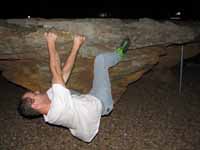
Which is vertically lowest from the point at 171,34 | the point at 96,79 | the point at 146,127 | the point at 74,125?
the point at 146,127

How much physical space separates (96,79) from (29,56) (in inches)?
55.9

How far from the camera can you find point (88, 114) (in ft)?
9.73

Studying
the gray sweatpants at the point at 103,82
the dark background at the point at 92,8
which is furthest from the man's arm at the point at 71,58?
the dark background at the point at 92,8

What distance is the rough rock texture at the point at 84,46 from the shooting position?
12.6 feet

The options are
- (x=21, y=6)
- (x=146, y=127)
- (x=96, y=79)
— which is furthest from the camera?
(x=21, y=6)

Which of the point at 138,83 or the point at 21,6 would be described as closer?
the point at 138,83

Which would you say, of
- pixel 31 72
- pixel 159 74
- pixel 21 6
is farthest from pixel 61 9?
pixel 31 72

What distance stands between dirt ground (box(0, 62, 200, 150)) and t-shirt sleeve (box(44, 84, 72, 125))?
4.62ft

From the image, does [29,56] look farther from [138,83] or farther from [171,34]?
[138,83]

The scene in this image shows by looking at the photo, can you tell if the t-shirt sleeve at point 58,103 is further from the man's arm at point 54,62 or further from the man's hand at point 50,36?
the man's hand at point 50,36

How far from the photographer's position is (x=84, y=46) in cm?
408

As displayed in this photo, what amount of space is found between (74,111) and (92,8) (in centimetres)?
2027

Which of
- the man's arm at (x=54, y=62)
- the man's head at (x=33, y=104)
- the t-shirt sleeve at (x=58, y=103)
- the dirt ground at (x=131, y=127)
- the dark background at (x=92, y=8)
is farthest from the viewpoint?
the dark background at (x=92, y=8)

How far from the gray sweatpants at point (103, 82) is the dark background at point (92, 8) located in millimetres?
17880
